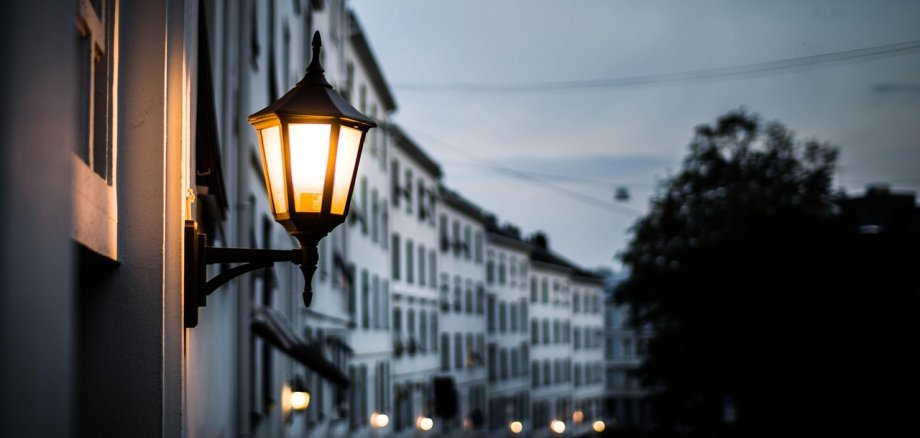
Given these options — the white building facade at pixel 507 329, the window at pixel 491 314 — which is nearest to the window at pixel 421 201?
the white building facade at pixel 507 329

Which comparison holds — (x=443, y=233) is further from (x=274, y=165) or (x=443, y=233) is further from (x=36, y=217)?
(x=36, y=217)

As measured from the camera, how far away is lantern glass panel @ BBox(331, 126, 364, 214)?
4.81 meters

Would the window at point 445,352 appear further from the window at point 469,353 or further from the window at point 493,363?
the window at point 493,363

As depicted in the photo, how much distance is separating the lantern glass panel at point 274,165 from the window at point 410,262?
1381 inches

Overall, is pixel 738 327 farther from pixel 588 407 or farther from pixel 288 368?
pixel 588 407

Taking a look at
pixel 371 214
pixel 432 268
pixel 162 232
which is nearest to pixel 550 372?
pixel 432 268

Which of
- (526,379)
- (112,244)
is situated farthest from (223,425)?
(526,379)

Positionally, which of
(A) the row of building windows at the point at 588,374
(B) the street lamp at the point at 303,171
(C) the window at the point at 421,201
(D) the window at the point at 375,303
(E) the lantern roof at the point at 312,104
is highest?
(C) the window at the point at 421,201

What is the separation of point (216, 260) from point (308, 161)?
641mm

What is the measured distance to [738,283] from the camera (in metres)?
37.7

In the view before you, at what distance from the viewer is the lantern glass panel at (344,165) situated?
4809 millimetres

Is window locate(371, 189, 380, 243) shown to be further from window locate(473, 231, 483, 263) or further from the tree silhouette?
window locate(473, 231, 483, 263)

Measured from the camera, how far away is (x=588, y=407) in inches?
3027

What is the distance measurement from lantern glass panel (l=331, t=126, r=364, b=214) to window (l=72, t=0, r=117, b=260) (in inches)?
37.5
